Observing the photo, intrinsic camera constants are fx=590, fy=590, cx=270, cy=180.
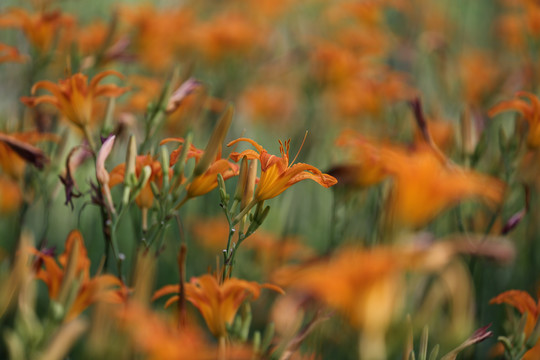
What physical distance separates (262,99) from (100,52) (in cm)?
205

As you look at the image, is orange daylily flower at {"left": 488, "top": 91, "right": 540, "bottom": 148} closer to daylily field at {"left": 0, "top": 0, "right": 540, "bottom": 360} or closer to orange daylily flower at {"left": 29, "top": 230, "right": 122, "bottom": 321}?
daylily field at {"left": 0, "top": 0, "right": 540, "bottom": 360}

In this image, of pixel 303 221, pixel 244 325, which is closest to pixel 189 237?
pixel 303 221

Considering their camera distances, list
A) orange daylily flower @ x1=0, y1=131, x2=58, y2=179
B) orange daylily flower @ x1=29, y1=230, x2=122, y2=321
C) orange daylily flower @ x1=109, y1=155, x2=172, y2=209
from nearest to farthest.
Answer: orange daylily flower @ x1=29, y1=230, x2=122, y2=321 < orange daylily flower @ x1=109, y1=155, x2=172, y2=209 < orange daylily flower @ x1=0, y1=131, x2=58, y2=179

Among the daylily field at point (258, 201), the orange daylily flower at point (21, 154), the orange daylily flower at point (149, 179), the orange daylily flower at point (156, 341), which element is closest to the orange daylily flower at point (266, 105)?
the daylily field at point (258, 201)

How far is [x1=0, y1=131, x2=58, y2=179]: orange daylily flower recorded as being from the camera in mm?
1709

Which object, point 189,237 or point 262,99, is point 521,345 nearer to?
point 189,237

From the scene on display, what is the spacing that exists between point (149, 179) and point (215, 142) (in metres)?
0.24

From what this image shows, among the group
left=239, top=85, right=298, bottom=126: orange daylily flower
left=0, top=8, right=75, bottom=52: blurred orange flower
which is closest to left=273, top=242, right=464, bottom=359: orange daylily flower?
left=0, top=8, right=75, bottom=52: blurred orange flower

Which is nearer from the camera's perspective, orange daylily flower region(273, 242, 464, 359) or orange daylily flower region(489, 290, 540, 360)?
orange daylily flower region(273, 242, 464, 359)

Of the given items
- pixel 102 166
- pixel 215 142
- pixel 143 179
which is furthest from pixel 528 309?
pixel 102 166

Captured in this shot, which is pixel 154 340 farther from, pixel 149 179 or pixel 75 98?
pixel 75 98

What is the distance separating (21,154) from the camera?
1716 millimetres

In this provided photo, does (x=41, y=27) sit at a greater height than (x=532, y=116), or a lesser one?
greater

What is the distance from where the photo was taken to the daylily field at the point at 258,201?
1.15 m
